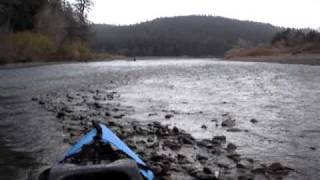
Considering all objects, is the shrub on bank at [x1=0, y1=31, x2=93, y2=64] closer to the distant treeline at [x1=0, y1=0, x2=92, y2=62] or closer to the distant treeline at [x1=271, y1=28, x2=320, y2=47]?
the distant treeline at [x1=0, y1=0, x2=92, y2=62]

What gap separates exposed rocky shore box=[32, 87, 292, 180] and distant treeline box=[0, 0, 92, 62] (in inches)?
1981

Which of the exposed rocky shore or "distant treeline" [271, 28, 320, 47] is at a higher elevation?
"distant treeline" [271, 28, 320, 47]

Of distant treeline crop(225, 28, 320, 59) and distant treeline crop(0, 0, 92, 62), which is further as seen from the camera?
distant treeline crop(225, 28, 320, 59)

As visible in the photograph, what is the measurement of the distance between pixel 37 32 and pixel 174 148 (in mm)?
74997

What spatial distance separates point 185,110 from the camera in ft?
56.4

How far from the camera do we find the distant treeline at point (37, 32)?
6906 centimetres

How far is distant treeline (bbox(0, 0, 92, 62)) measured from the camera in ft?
227

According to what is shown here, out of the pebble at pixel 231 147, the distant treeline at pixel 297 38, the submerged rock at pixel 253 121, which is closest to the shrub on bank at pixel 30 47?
the distant treeline at pixel 297 38

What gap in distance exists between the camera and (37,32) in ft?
266

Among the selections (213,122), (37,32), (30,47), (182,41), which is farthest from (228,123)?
(182,41)

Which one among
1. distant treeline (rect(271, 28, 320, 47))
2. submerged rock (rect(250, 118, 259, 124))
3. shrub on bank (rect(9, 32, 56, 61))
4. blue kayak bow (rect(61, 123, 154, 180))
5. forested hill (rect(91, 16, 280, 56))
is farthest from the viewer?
forested hill (rect(91, 16, 280, 56))

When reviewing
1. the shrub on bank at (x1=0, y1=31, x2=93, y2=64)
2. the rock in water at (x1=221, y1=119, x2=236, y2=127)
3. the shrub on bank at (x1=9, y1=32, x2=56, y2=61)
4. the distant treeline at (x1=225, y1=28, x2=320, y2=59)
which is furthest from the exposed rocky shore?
the distant treeline at (x1=225, y1=28, x2=320, y2=59)

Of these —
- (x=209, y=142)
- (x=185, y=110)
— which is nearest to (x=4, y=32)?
(x=185, y=110)

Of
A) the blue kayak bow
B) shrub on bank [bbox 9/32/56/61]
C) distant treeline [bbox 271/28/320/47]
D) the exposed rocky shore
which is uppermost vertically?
distant treeline [bbox 271/28/320/47]
